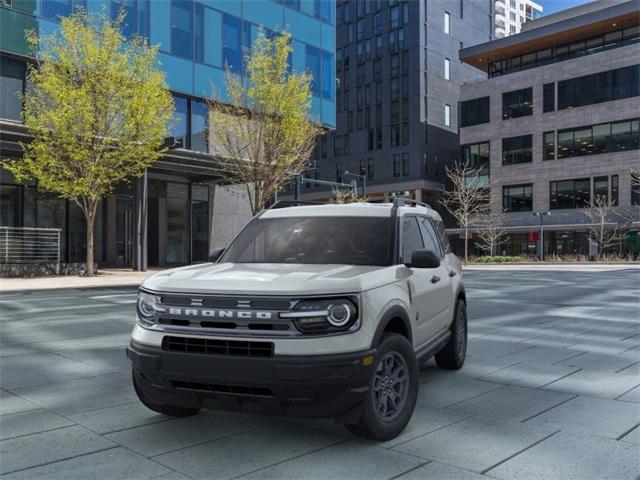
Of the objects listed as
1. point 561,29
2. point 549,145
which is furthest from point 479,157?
point 561,29

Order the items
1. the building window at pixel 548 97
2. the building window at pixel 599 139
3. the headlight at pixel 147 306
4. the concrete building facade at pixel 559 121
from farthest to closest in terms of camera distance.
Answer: the building window at pixel 548 97
the concrete building facade at pixel 559 121
the building window at pixel 599 139
the headlight at pixel 147 306

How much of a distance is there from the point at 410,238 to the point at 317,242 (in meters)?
0.94

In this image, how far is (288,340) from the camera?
12.9ft

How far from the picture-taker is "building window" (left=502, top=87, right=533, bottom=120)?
207 ft

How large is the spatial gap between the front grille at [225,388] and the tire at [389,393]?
28.0 inches

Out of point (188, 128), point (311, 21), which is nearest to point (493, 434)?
point (188, 128)

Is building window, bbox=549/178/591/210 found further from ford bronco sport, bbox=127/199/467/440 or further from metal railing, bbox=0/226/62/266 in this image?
ford bronco sport, bbox=127/199/467/440

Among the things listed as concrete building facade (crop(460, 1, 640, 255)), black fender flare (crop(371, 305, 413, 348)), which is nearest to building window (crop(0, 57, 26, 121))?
black fender flare (crop(371, 305, 413, 348))

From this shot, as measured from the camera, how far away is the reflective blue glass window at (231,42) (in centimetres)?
3006

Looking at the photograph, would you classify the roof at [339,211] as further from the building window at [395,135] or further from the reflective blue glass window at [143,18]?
the building window at [395,135]

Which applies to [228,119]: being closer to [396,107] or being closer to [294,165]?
A: [294,165]

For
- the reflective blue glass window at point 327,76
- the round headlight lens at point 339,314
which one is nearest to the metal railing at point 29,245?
the reflective blue glass window at point 327,76

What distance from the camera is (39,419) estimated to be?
16.5ft

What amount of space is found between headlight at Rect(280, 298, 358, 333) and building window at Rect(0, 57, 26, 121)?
22767 mm
